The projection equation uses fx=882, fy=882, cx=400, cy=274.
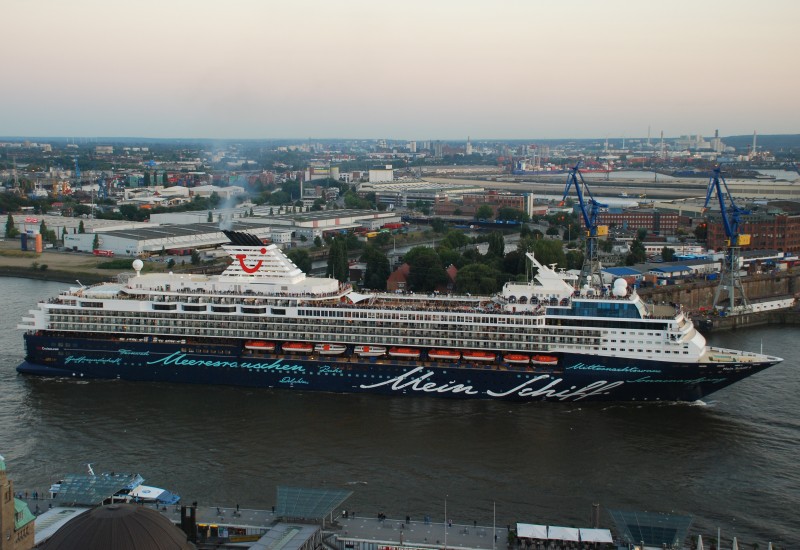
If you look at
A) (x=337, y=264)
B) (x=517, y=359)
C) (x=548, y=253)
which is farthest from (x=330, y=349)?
(x=548, y=253)

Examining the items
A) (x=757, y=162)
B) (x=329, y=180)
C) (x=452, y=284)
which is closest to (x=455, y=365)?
(x=452, y=284)

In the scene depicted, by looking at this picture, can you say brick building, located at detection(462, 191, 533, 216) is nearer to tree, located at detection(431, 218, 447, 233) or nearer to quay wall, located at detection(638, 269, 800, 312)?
tree, located at detection(431, 218, 447, 233)

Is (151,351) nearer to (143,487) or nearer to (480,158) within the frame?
(143,487)

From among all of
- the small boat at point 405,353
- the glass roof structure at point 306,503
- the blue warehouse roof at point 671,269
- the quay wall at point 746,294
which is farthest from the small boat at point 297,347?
the blue warehouse roof at point 671,269

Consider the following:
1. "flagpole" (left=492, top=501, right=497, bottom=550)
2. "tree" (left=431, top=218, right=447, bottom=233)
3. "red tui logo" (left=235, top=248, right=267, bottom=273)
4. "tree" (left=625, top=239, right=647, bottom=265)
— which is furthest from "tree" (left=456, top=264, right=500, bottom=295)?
"tree" (left=431, top=218, right=447, bottom=233)

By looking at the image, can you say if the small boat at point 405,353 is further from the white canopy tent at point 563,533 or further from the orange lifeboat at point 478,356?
the white canopy tent at point 563,533

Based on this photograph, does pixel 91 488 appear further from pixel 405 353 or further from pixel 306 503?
pixel 405 353
